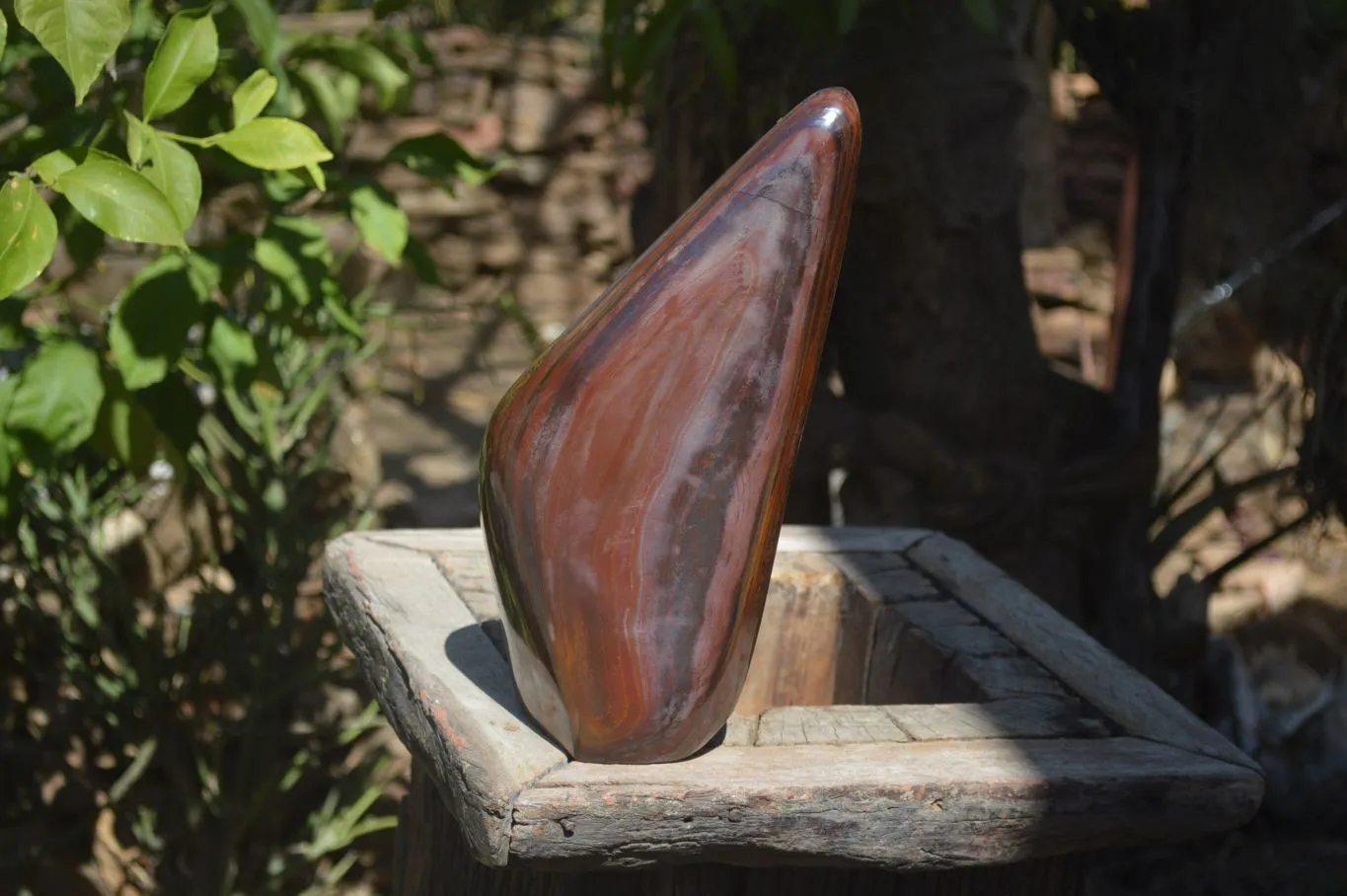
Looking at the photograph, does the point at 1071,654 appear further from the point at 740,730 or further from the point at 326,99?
the point at 326,99

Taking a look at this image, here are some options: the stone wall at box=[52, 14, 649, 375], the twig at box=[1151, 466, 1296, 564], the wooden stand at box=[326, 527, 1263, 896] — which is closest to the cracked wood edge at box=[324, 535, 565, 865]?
the wooden stand at box=[326, 527, 1263, 896]

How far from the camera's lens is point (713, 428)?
1.19m

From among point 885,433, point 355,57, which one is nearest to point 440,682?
point 355,57

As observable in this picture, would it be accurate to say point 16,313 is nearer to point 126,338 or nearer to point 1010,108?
point 126,338

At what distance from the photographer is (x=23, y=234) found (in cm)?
117

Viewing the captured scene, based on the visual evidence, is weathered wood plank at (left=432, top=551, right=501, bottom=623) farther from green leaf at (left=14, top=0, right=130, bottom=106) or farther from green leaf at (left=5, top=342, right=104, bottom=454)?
green leaf at (left=14, top=0, right=130, bottom=106)

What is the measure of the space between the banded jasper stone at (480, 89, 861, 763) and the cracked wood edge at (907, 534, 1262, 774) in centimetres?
40

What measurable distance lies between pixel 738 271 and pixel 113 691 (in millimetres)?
1665

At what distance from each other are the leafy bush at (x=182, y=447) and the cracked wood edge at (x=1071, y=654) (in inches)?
30.6

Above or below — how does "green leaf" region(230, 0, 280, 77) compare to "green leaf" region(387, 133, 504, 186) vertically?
above

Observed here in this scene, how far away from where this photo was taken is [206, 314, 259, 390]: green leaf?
5.56 feet

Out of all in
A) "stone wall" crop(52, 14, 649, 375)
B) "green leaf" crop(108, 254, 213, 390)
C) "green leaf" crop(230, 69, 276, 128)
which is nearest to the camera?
"green leaf" crop(230, 69, 276, 128)

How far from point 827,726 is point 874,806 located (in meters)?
0.16

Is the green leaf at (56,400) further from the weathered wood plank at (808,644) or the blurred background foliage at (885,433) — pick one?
the weathered wood plank at (808,644)
